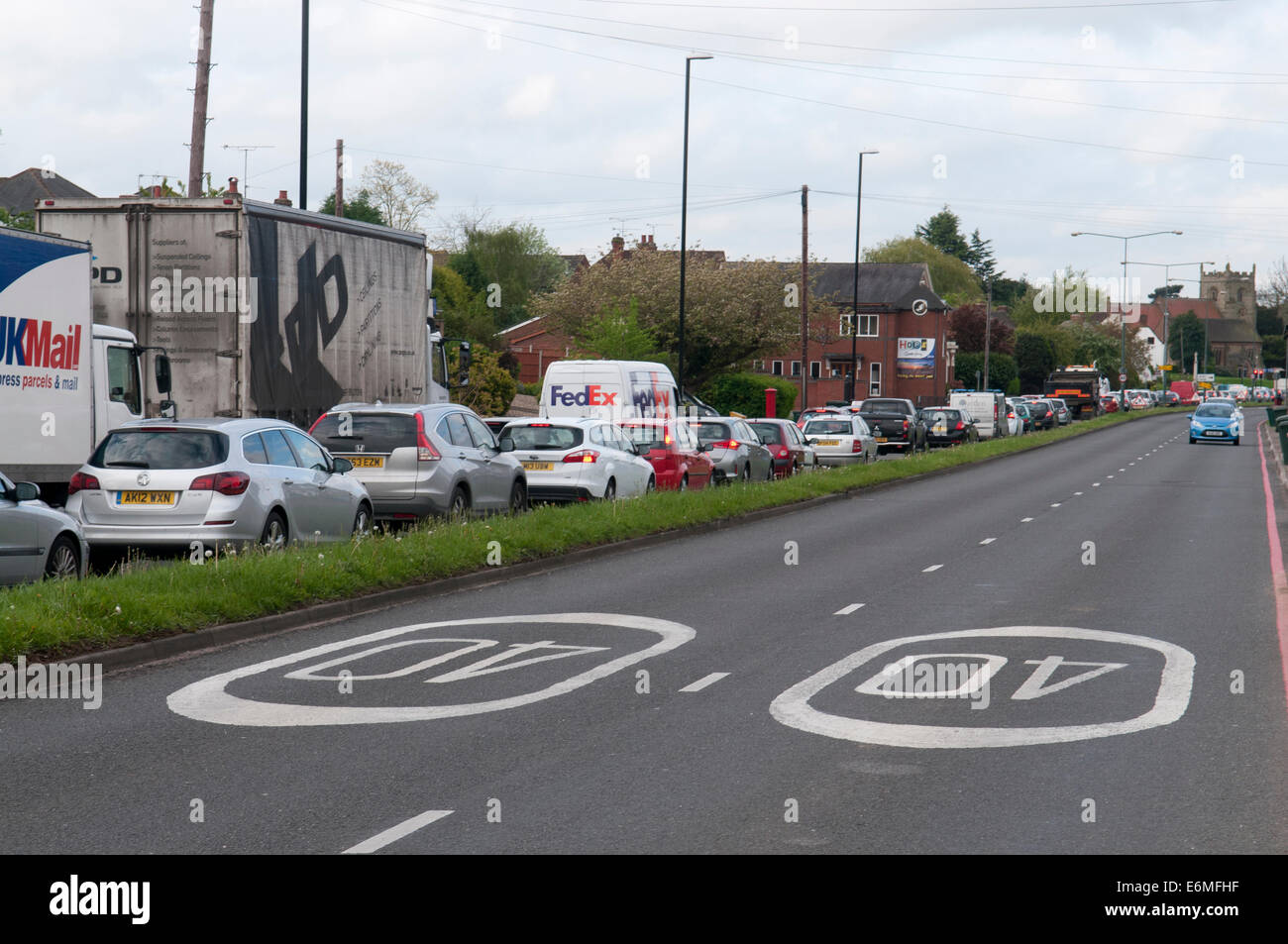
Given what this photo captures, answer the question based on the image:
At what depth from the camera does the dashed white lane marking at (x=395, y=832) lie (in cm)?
555

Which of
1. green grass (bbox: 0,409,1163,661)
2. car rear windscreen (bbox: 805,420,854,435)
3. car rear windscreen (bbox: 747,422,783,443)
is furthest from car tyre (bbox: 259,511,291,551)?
car rear windscreen (bbox: 805,420,854,435)

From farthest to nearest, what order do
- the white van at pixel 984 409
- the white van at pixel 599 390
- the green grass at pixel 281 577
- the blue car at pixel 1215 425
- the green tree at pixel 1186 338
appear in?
the green tree at pixel 1186 338 < the white van at pixel 984 409 < the blue car at pixel 1215 425 < the white van at pixel 599 390 < the green grass at pixel 281 577

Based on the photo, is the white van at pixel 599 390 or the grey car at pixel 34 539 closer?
the grey car at pixel 34 539

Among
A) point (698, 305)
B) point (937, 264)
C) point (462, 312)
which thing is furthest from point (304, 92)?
point (937, 264)

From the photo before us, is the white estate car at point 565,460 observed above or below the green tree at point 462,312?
below

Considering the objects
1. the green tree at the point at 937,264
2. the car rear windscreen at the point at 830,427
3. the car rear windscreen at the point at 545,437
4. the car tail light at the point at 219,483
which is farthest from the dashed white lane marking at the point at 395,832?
the green tree at the point at 937,264

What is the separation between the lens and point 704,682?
9.16 metres

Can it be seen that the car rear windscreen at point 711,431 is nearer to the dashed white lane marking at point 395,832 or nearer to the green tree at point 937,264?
the dashed white lane marking at point 395,832

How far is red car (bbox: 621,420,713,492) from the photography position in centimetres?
2495

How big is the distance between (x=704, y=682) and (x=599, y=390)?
730 inches

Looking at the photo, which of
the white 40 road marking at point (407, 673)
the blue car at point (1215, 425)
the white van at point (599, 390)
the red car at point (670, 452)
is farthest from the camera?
the blue car at point (1215, 425)

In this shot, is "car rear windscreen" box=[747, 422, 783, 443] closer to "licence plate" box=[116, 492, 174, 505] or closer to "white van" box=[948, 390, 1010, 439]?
"licence plate" box=[116, 492, 174, 505]

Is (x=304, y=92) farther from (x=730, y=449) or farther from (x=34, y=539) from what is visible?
(x=34, y=539)
